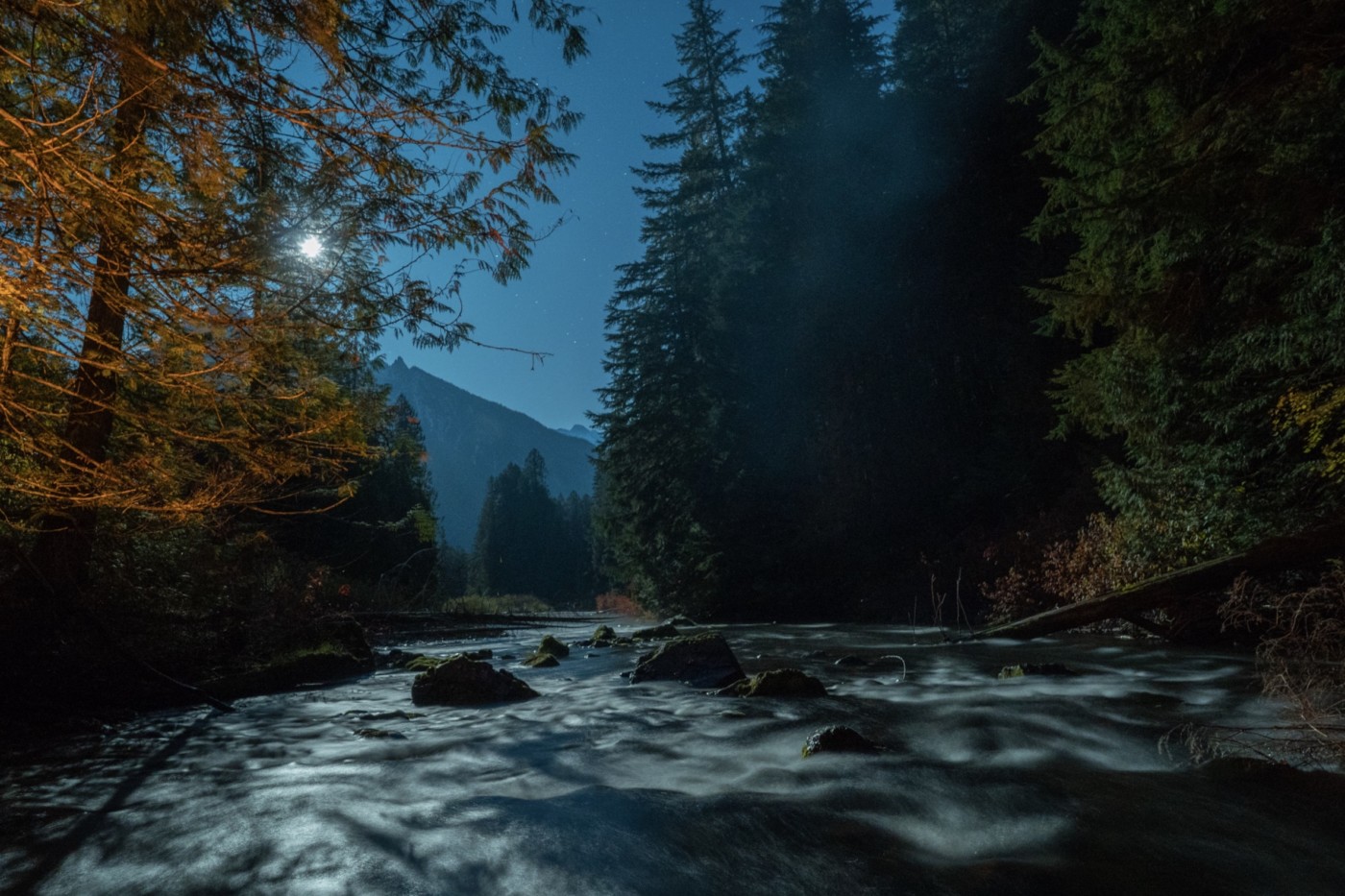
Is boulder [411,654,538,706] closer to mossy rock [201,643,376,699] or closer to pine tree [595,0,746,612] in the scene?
mossy rock [201,643,376,699]

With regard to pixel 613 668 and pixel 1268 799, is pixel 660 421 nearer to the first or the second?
pixel 613 668

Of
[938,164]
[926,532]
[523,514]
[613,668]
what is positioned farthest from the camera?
[523,514]

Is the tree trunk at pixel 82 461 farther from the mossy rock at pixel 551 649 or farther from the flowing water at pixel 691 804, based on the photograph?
the mossy rock at pixel 551 649

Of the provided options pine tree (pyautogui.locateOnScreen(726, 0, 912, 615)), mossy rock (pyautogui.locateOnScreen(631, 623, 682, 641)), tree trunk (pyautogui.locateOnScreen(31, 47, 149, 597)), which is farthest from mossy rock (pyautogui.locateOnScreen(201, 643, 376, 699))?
pine tree (pyautogui.locateOnScreen(726, 0, 912, 615))

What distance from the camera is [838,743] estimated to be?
16.7 ft

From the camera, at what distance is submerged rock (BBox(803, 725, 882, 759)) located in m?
5.03

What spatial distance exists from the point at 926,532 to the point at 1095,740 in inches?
669

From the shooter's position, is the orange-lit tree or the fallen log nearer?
the orange-lit tree

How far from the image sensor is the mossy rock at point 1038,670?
786 cm

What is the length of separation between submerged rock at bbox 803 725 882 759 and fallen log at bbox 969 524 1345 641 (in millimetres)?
3643

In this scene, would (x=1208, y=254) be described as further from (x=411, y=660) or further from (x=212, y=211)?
(x=411, y=660)

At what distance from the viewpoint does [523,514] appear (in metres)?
74.9

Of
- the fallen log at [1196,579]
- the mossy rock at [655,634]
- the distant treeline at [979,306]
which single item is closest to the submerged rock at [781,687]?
the fallen log at [1196,579]

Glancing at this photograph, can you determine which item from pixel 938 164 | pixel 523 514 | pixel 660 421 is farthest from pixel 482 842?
pixel 523 514
